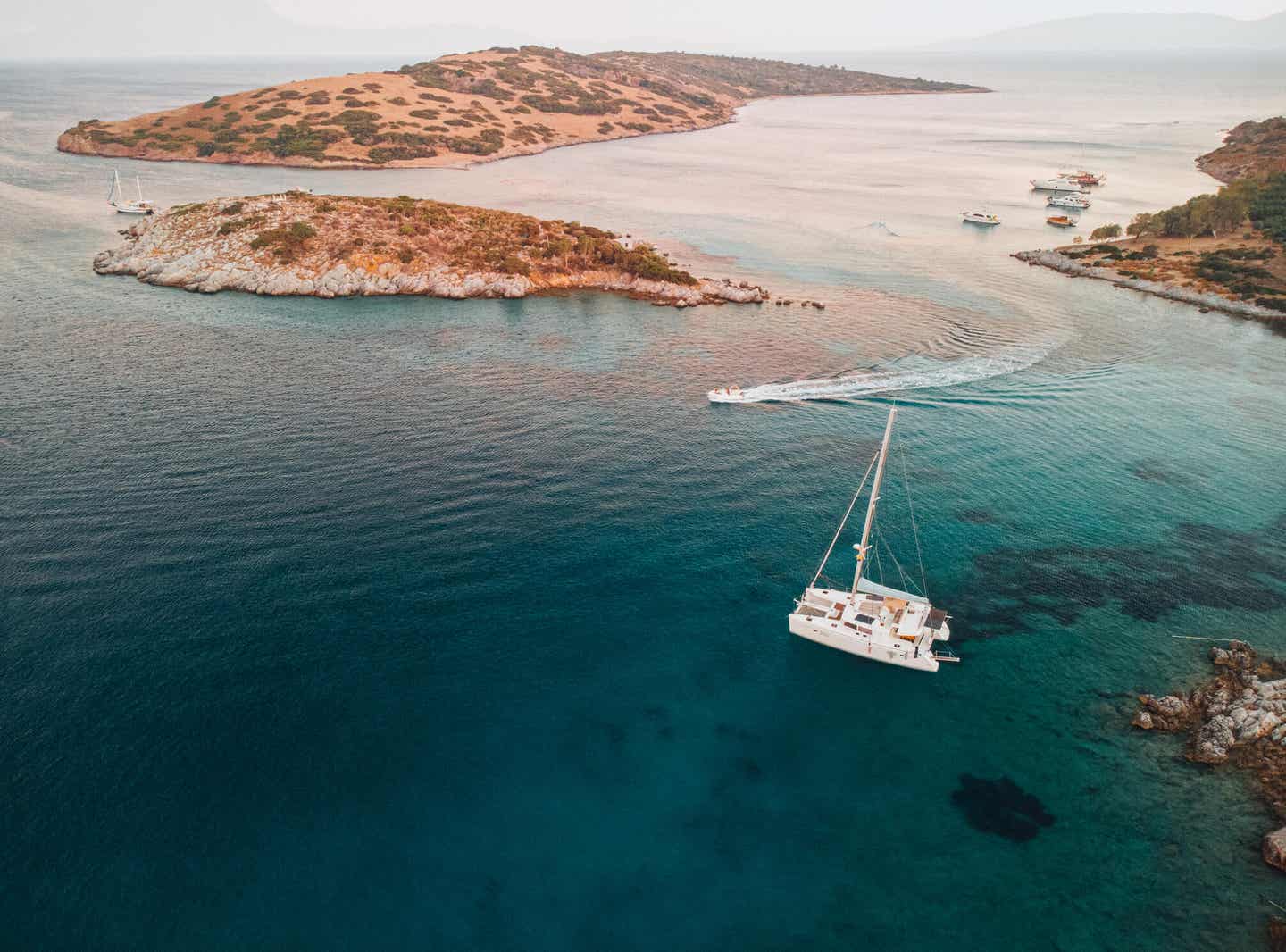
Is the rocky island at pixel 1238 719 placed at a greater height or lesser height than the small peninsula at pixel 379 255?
lesser

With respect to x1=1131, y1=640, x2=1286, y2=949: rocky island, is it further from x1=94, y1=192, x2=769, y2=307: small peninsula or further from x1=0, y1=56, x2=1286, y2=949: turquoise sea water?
x1=94, y1=192, x2=769, y2=307: small peninsula

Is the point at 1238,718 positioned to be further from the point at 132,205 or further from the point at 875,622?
the point at 132,205

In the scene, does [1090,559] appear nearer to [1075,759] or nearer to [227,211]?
[1075,759]

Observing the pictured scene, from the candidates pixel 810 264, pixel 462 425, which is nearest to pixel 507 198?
pixel 810 264

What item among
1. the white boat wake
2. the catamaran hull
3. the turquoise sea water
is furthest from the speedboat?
the catamaran hull

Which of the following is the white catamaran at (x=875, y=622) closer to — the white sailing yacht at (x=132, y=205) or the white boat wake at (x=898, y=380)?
the white boat wake at (x=898, y=380)

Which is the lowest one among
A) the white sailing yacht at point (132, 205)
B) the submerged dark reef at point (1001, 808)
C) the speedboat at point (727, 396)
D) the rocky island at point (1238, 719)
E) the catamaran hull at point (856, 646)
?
the submerged dark reef at point (1001, 808)

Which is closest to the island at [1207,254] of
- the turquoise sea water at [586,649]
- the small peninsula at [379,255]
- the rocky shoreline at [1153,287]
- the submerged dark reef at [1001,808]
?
the rocky shoreline at [1153,287]
